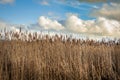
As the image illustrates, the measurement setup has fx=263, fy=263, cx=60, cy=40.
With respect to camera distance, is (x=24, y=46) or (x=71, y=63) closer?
(x=71, y=63)

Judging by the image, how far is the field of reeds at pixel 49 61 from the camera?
20.7 feet

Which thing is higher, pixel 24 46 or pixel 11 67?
pixel 24 46

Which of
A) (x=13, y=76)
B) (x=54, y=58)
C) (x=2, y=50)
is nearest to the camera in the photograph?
(x=13, y=76)

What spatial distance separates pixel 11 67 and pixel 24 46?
96 centimetres

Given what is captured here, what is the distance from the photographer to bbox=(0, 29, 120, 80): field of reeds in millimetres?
6305

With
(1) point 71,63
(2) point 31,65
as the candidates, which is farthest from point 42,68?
(1) point 71,63

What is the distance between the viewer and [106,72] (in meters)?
7.35

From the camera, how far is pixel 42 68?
6316mm

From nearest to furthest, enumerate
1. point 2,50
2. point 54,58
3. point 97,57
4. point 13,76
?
point 13,76
point 54,58
point 2,50
point 97,57

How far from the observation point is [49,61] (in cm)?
662

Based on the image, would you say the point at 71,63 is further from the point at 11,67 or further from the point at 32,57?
the point at 11,67

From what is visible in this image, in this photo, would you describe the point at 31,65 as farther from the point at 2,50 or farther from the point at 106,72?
the point at 106,72

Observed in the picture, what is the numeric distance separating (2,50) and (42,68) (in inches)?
60.8

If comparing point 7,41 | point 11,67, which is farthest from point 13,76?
point 7,41
